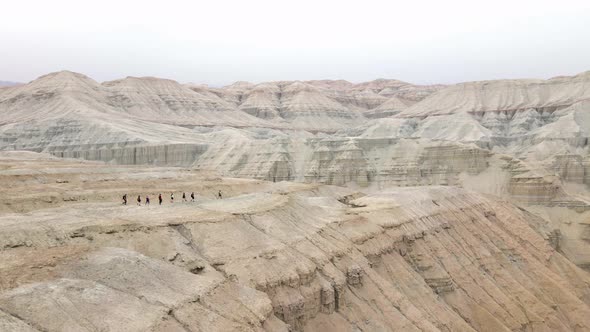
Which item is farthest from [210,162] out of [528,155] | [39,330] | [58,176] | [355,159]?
[39,330]

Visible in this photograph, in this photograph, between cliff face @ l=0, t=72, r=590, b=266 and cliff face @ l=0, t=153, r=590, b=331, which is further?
cliff face @ l=0, t=72, r=590, b=266

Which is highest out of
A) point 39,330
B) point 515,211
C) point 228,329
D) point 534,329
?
point 39,330

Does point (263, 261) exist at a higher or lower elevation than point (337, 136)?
higher

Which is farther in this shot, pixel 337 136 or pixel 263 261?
pixel 337 136

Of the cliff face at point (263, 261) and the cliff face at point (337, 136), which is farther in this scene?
the cliff face at point (337, 136)

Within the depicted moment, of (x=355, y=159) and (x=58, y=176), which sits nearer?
(x=58, y=176)

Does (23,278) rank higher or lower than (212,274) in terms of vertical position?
higher

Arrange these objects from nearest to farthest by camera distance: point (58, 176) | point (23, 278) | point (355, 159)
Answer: point (23, 278) → point (58, 176) → point (355, 159)

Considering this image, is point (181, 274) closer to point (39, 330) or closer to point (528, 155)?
point (39, 330)
